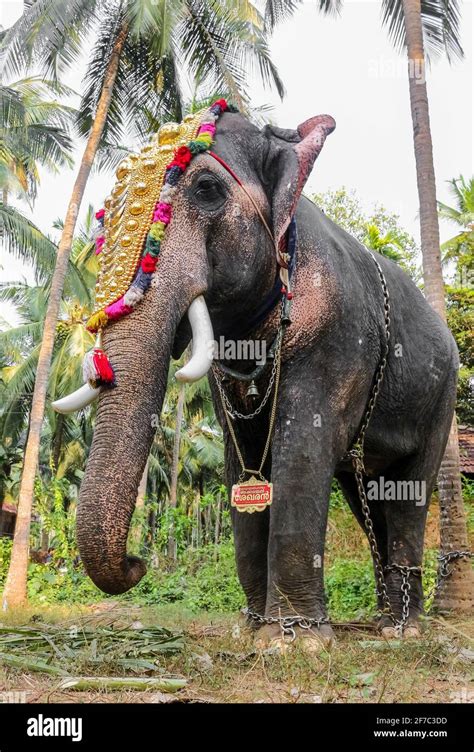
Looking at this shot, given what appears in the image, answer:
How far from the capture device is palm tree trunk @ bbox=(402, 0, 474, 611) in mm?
8477

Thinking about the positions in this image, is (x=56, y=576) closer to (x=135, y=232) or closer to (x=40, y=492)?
(x=40, y=492)

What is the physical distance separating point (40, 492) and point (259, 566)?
481 inches

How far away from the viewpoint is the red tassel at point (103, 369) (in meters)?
3.30

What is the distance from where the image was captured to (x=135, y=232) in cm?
372

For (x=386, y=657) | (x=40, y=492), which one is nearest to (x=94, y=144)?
(x=40, y=492)

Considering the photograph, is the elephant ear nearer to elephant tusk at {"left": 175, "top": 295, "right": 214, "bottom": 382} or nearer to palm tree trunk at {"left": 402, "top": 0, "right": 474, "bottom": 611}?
elephant tusk at {"left": 175, "top": 295, "right": 214, "bottom": 382}

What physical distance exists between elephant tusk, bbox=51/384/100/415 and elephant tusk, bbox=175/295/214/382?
0.39 meters

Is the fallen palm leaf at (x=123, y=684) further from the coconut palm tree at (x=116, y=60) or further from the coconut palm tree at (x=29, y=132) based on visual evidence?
the coconut palm tree at (x=29, y=132)

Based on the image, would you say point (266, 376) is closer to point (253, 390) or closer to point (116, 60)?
point (253, 390)

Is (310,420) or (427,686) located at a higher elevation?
(310,420)

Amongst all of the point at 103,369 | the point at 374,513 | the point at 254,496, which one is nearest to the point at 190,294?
the point at 103,369

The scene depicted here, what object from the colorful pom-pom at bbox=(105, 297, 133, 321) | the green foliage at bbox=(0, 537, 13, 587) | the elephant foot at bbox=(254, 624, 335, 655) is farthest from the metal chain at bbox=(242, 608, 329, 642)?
the green foliage at bbox=(0, 537, 13, 587)

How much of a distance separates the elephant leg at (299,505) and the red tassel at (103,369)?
1.06 metres
